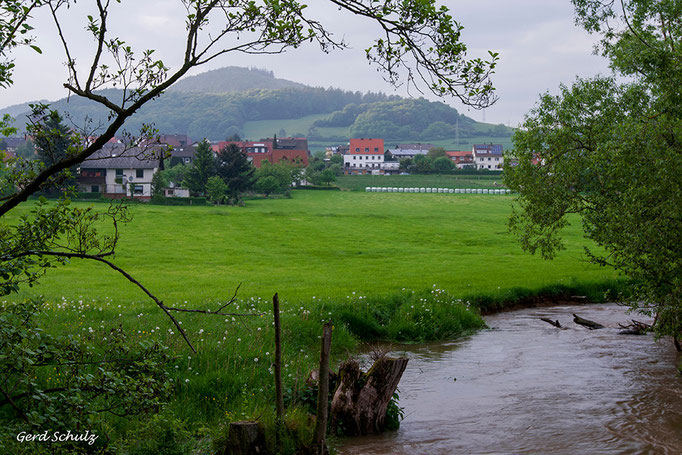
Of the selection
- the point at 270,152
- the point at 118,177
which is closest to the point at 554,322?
the point at 118,177

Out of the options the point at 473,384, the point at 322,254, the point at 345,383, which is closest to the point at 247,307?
the point at 473,384

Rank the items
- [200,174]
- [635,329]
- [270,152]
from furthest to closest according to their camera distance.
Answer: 1. [270,152]
2. [200,174]
3. [635,329]

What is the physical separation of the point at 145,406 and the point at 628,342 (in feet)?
55.8

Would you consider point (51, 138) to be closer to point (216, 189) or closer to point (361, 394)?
point (361, 394)

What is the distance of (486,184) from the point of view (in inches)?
4978

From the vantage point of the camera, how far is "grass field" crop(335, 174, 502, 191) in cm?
12550

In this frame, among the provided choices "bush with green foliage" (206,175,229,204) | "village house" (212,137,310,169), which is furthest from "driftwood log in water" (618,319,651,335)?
"village house" (212,137,310,169)

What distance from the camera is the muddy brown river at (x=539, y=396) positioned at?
442 inches

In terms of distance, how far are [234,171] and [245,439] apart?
261 feet

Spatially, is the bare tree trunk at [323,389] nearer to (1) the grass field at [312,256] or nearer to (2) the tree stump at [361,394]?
(2) the tree stump at [361,394]

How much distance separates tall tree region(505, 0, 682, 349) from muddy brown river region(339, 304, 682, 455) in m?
1.75

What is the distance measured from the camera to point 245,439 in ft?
29.8

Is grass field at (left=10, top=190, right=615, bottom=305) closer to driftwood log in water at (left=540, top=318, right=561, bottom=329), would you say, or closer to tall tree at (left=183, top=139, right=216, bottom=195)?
driftwood log in water at (left=540, top=318, right=561, bottom=329)

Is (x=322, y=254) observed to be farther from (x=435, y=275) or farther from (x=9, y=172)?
(x=9, y=172)
